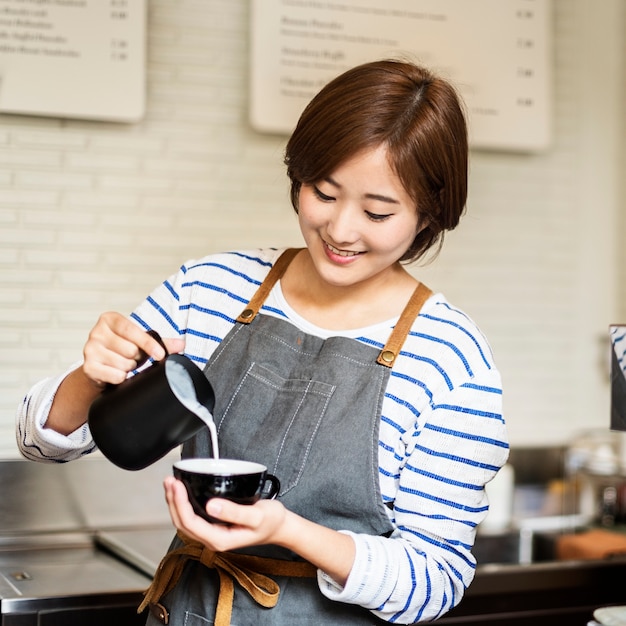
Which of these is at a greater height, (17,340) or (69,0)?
(69,0)

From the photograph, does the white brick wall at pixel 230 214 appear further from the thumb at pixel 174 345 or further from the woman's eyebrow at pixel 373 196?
the woman's eyebrow at pixel 373 196

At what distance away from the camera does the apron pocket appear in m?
1.40

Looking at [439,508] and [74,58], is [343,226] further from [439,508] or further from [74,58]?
[74,58]

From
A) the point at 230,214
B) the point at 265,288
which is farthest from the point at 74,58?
the point at 265,288

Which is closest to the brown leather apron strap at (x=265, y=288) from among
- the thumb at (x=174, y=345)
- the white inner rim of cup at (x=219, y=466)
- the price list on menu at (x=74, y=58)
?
the thumb at (x=174, y=345)

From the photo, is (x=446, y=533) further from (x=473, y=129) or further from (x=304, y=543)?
(x=473, y=129)

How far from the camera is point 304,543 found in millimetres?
1224

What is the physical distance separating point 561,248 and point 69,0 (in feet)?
5.30

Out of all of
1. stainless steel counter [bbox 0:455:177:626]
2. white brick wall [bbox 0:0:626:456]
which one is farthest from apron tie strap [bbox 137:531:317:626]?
white brick wall [bbox 0:0:626:456]

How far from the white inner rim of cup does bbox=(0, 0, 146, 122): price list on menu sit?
1.38 m

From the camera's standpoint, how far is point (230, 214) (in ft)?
8.66

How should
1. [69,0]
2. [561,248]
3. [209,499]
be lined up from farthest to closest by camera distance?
[561,248] < [69,0] < [209,499]

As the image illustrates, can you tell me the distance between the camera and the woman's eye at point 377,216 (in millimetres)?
1391

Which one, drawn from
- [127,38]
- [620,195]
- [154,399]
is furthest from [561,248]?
[154,399]
